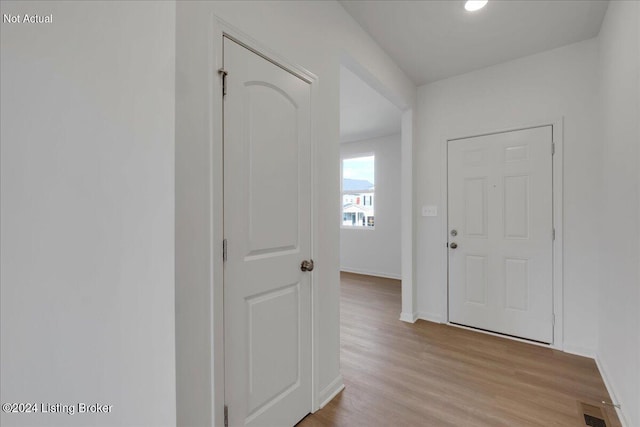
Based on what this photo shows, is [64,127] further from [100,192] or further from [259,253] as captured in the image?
[259,253]

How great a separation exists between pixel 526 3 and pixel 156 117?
261 centimetres

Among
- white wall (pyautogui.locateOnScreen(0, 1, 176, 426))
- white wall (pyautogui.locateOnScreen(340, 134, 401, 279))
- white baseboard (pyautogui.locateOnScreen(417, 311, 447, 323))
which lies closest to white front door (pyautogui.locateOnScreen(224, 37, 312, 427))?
white wall (pyautogui.locateOnScreen(0, 1, 176, 426))

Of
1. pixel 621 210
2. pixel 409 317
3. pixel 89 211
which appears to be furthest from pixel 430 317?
pixel 89 211

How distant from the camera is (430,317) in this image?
10.5 feet

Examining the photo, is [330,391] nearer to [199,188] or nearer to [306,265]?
[306,265]

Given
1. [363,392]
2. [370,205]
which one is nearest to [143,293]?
[363,392]

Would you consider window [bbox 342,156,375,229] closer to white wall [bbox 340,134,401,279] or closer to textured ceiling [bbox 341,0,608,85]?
white wall [bbox 340,134,401,279]

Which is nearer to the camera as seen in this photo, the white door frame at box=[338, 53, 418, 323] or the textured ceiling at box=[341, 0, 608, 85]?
the textured ceiling at box=[341, 0, 608, 85]

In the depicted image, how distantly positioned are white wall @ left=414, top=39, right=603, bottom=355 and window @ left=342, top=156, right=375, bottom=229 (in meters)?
2.52

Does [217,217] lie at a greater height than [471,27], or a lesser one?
lesser

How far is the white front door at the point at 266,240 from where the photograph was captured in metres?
1.27

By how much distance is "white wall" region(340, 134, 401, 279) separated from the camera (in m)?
5.36

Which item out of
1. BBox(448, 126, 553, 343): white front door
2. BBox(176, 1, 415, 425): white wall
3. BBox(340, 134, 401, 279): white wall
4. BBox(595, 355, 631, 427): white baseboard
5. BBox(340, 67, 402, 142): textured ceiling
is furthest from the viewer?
BBox(340, 134, 401, 279): white wall

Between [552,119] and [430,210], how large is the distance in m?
1.38
